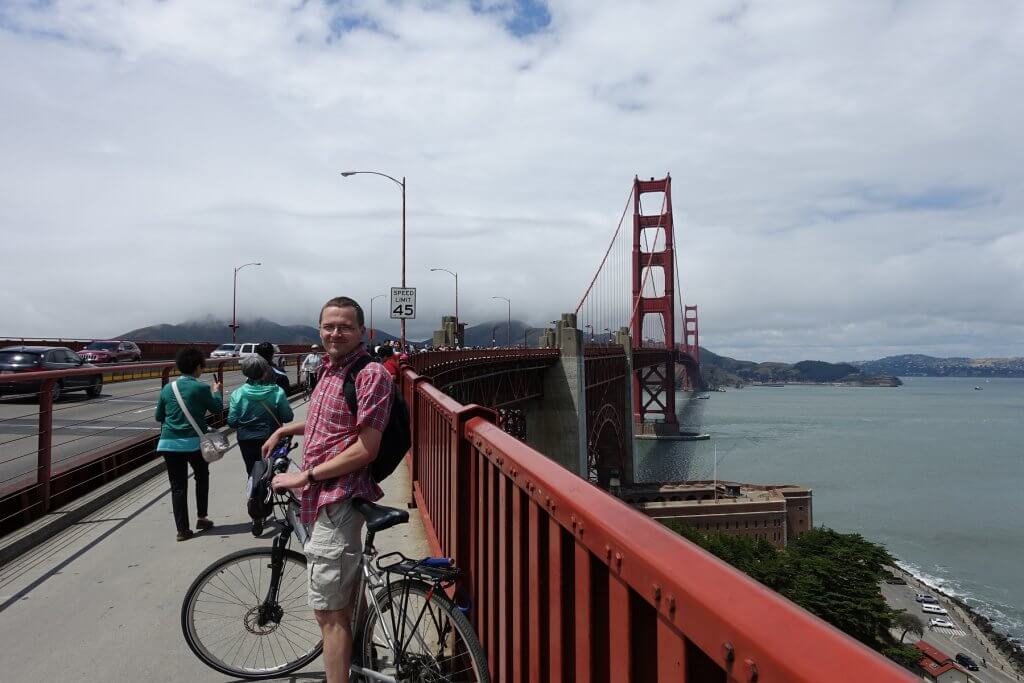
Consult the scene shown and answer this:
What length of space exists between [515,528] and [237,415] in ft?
14.0

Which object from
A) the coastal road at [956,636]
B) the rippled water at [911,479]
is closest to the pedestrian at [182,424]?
the coastal road at [956,636]

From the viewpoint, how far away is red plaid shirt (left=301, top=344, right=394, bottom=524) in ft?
9.07

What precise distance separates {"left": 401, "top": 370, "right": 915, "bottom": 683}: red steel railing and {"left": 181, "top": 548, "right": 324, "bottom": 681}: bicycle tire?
93 centimetres

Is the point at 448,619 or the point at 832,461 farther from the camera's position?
the point at 832,461

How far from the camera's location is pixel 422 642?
2844 millimetres

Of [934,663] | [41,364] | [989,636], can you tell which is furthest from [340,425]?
→ [989,636]

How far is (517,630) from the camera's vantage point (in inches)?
90.8

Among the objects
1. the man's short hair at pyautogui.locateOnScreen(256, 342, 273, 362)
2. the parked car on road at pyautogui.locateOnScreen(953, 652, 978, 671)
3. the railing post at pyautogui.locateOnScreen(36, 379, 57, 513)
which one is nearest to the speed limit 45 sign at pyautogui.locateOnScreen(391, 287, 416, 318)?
the man's short hair at pyautogui.locateOnScreen(256, 342, 273, 362)

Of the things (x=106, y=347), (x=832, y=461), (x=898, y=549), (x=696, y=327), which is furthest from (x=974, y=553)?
(x=696, y=327)

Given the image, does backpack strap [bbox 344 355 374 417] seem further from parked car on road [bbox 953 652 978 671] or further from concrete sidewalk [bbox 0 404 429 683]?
parked car on road [bbox 953 652 978 671]

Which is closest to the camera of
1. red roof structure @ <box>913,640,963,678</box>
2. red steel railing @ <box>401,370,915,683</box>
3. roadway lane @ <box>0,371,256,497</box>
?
red steel railing @ <box>401,370,915,683</box>

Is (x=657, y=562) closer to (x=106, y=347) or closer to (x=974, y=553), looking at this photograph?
(x=106, y=347)

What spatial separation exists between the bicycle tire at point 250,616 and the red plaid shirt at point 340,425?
29.7 inches

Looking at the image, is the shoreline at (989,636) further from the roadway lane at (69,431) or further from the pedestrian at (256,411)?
the pedestrian at (256,411)
